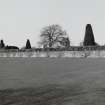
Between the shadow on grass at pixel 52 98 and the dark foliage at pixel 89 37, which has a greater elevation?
the dark foliage at pixel 89 37

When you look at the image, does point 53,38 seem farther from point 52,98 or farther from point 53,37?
point 52,98

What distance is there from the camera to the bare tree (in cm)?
8612

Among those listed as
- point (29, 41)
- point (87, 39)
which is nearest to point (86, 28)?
point (87, 39)

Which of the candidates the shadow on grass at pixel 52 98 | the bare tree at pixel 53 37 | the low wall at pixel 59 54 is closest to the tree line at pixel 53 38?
the bare tree at pixel 53 37

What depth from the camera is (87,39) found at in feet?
189

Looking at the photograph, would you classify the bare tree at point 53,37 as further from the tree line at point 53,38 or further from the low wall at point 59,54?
the low wall at point 59,54

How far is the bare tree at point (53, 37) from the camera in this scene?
3391 inches

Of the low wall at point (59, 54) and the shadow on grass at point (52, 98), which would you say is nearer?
the shadow on grass at point (52, 98)

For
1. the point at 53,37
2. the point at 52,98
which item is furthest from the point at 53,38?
the point at 52,98

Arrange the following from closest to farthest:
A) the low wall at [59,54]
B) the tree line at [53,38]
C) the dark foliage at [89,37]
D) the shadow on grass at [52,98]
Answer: the shadow on grass at [52,98], the low wall at [59,54], the dark foliage at [89,37], the tree line at [53,38]

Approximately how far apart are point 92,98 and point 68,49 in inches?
1733

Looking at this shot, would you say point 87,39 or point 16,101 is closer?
point 16,101

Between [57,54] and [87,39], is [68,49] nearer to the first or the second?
[57,54]

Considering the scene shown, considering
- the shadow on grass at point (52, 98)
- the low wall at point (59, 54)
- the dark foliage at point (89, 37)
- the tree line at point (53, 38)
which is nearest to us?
the shadow on grass at point (52, 98)
